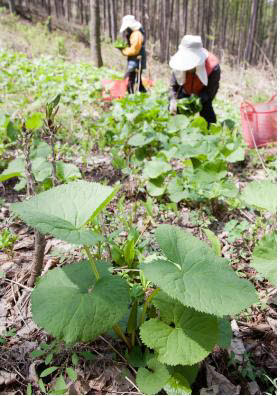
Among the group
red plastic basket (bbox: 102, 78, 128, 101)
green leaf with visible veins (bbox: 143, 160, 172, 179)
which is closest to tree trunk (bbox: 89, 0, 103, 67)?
red plastic basket (bbox: 102, 78, 128, 101)

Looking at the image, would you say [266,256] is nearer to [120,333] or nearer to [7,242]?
[120,333]

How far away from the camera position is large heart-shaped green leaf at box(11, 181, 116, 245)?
3.29 feet

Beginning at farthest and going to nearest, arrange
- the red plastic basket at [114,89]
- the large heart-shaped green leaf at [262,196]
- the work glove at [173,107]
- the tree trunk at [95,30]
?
the tree trunk at [95,30], the red plastic basket at [114,89], the work glove at [173,107], the large heart-shaped green leaf at [262,196]

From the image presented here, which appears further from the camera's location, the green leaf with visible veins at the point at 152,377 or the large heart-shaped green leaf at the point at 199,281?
the green leaf with visible veins at the point at 152,377

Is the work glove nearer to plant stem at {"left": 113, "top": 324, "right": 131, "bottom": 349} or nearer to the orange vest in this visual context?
the orange vest

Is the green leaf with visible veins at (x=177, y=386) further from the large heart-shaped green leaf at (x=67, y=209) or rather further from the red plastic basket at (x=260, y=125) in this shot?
the red plastic basket at (x=260, y=125)

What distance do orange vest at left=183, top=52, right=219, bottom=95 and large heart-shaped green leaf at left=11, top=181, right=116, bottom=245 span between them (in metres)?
3.18

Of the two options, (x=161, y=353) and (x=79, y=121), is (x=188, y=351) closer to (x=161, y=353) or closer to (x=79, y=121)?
(x=161, y=353)

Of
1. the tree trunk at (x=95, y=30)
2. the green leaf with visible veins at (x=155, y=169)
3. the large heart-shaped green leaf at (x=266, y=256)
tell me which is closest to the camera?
the large heart-shaped green leaf at (x=266, y=256)

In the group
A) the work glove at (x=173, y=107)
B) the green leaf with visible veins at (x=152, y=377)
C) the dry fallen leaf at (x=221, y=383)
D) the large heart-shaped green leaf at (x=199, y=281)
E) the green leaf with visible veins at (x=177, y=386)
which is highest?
the large heart-shaped green leaf at (x=199, y=281)

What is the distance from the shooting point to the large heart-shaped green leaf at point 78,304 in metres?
1.03

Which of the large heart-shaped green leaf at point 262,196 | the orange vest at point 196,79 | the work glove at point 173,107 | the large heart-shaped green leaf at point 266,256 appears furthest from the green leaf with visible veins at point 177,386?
the orange vest at point 196,79

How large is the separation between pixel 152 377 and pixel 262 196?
1.10 meters

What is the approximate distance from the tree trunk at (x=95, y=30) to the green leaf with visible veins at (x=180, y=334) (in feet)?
31.5
